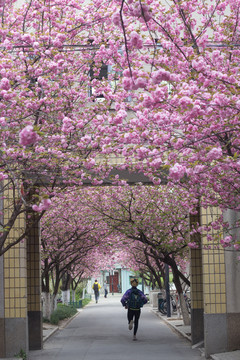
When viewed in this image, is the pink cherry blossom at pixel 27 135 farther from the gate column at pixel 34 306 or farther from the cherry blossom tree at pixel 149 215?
the cherry blossom tree at pixel 149 215

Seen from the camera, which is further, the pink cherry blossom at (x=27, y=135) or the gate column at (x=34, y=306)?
the gate column at (x=34, y=306)

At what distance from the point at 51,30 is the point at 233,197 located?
4800mm

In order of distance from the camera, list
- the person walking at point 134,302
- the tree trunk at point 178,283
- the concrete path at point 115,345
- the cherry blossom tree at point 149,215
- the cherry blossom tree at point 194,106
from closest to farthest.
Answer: the cherry blossom tree at point 194,106 → the concrete path at point 115,345 → the person walking at point 134,302 → the cherry blossom tree at point 149,215 → the tree trunk at point 178,283

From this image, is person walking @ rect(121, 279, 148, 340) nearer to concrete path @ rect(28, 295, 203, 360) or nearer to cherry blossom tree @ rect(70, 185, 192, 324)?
concrete path @ rect(28, 295, 203, 360)

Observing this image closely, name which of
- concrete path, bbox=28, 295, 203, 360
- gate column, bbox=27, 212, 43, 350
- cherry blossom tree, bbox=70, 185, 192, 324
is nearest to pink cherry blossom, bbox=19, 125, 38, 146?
concrete path, bbox=28, 295, 203, 360

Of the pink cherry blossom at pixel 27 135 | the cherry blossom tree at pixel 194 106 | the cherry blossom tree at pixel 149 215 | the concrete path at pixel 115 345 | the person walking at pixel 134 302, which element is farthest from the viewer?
the cherry blossom tree at pixel 149 215

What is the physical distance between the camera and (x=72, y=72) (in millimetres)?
12156

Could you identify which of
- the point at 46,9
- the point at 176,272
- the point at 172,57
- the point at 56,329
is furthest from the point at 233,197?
the point at 56,329

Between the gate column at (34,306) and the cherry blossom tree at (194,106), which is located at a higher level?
the cherry blossom tree at (194,106)

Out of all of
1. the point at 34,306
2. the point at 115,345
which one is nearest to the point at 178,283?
the point at 115,345

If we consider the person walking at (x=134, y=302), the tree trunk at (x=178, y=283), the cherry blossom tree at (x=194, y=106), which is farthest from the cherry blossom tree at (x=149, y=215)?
the cherry blossom tree at (x=194, y=106)

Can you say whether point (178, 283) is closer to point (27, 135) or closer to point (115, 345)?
point (115, 345)

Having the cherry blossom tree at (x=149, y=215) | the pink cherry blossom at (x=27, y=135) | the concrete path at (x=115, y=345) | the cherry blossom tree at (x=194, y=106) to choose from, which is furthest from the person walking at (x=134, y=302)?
the pink cherry blossom at (x=27, y=135)

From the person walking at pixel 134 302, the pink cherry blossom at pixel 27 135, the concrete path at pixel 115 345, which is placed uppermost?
the pink cherry blossom at pixel 27 135
